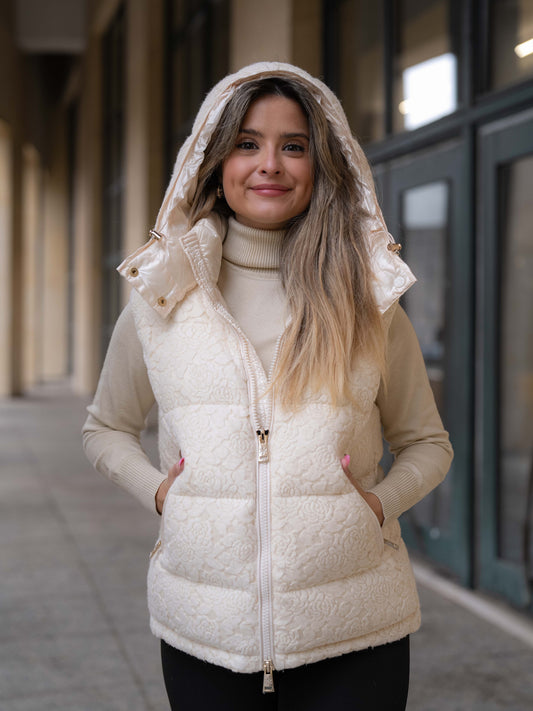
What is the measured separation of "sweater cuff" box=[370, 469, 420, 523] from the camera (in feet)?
5.84

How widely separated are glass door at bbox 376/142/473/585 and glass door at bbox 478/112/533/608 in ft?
0.39


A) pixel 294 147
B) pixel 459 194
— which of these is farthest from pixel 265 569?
pixel 459 194

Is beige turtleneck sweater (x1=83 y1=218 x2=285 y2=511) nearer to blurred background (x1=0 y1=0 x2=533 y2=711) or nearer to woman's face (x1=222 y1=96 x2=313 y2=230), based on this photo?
woman's face (x1=222 y1=96 x2=313 y2=230)

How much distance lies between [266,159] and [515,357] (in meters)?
3.22

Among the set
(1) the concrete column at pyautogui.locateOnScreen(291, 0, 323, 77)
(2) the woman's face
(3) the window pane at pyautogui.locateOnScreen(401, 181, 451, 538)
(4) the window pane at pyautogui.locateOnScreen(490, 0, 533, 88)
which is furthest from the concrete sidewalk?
(1) the concrete column at pyautogui.locateOnScreen(291, 0, 323, 77)

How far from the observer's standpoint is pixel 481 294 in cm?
485

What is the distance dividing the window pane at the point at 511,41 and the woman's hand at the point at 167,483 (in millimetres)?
3510

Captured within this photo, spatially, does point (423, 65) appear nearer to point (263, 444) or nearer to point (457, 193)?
point (457, 193)

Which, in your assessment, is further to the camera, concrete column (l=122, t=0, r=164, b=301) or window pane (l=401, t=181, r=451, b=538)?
concrete column (l=122, t=0, r=164, b=301)

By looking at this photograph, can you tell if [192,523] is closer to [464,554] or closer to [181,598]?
[181,598]

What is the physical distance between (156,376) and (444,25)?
4348 millimetres

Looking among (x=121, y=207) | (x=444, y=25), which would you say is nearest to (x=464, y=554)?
(x=444, y=25)

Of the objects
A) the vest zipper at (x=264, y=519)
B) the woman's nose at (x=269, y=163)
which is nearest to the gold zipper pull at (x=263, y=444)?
the vest zipper at (x=264, y=519)

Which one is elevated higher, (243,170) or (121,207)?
(121,207)
